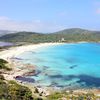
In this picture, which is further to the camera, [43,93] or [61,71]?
[61,71]

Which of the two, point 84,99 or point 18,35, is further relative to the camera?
point 18,35

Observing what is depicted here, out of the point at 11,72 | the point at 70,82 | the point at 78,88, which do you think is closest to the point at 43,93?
the point at 78,88

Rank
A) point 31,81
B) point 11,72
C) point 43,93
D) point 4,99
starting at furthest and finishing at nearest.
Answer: point 11,72 < point 31,81 < point 43,93 < point 4,99

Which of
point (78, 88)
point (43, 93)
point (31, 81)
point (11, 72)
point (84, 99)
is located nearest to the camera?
point (84, 99)

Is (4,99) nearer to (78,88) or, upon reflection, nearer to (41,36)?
(78,88)

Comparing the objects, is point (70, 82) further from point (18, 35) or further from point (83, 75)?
point (18, 35)

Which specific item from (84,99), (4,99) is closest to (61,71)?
(84,99)

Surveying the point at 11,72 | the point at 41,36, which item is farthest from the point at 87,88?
the point at 41,36

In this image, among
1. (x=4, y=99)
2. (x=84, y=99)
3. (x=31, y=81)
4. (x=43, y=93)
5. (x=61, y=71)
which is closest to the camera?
(x=4, y=99)

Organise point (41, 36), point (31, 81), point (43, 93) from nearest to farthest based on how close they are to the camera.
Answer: point (43, 93)
point (31, 81)
point (41, 36)
